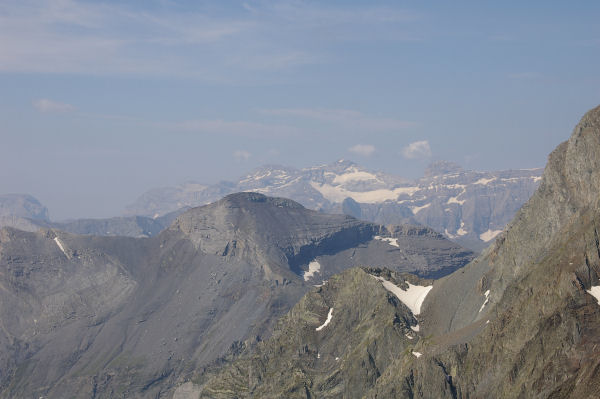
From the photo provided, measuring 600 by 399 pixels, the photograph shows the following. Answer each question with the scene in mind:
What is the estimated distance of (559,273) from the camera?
185375 mm

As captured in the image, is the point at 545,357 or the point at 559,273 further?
the point at 559,273

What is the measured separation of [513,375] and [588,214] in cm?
5373

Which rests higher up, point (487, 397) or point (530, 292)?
point (530, 292)

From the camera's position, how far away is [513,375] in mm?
177375

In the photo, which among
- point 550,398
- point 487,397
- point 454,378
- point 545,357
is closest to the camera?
point 550,398

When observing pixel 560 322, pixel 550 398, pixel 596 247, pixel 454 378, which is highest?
pixel 596 247

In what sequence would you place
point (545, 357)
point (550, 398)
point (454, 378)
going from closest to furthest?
point (550, 398) → point (545, 357) → point (454, 378)

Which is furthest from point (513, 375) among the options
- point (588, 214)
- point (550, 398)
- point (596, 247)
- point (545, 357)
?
point (588, 214)

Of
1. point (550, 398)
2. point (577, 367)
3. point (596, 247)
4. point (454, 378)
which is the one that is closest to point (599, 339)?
point (577, 367)

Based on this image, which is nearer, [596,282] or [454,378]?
[596,282]

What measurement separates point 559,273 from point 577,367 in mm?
32206

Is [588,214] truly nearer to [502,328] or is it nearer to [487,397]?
[502,328]

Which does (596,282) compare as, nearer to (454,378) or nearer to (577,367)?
(577,367)

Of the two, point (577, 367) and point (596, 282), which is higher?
point (596, 282)
